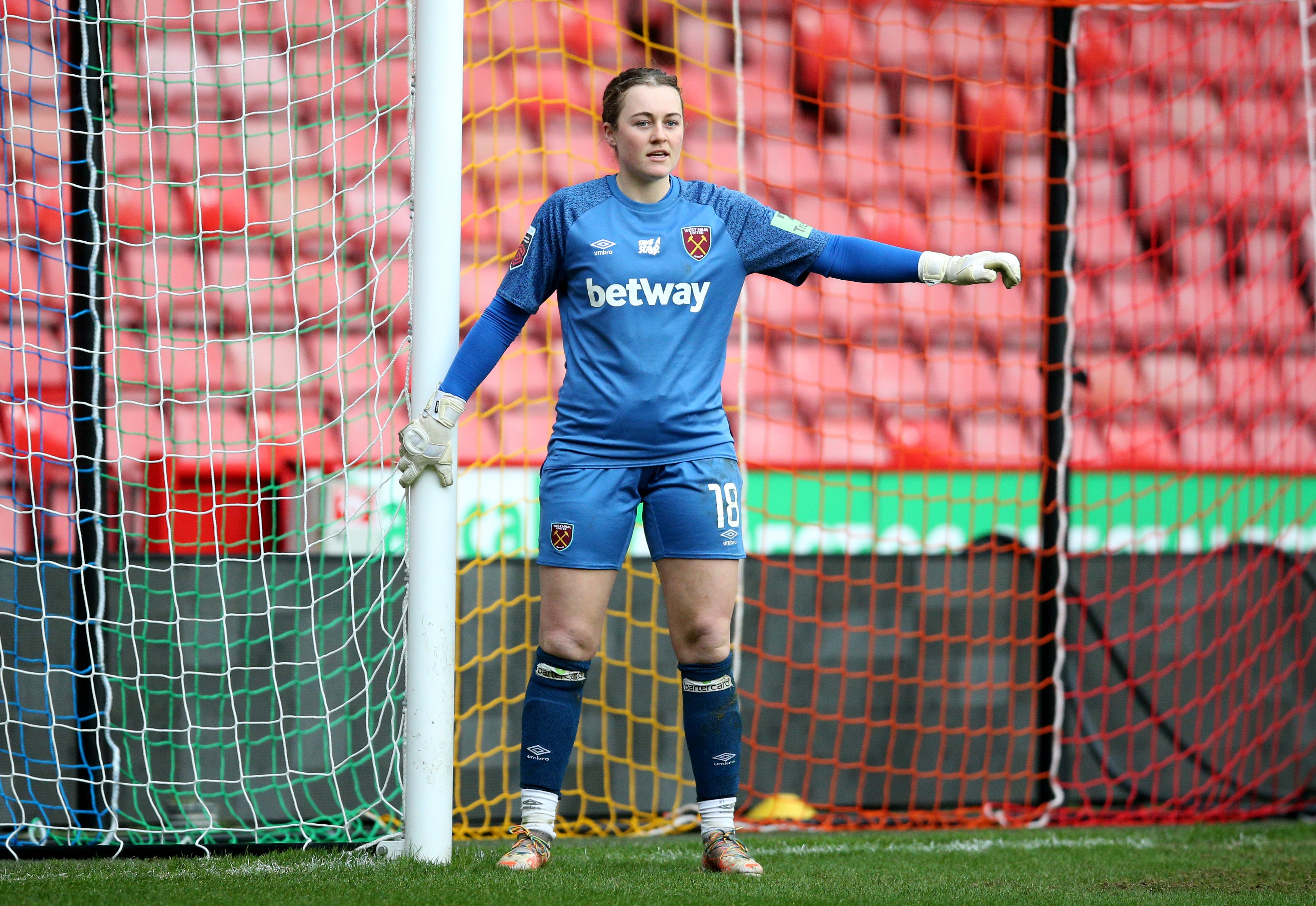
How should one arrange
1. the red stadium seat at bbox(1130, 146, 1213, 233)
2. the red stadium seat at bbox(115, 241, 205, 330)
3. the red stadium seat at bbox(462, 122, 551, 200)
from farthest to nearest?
the red stadium seat at bbox(1130, 146, 1213, 233), the red stadium seat at bbox(462, 122, 551, 200), the red stadium seat at bbox(115, 241, 205, 330)

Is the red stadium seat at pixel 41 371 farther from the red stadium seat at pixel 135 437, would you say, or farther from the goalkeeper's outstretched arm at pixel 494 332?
the goalkeeper's outstretched arm at pixel 494 332

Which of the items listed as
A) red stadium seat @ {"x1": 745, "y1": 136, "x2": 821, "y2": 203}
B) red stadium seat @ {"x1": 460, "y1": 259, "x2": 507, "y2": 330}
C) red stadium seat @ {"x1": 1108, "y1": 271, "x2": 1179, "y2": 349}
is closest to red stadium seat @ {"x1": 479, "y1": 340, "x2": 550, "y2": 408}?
red stadium seat @ {"x1": 460, "y1": 259, "x2": 507, "y2": 330}

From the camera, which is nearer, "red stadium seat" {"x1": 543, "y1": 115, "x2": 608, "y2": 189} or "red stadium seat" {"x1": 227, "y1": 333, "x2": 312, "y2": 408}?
"red stadium seat" {"x1": 227, "y1": 333, "x2": 312, "y2": 408}

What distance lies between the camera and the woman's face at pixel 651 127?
7.59 feet

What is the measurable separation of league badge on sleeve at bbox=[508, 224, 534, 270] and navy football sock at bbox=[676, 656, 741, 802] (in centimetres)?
84

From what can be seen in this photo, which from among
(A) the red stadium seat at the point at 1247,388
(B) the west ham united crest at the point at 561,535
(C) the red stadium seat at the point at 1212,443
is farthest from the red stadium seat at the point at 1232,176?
(B) the west ham united crest at the point at 561,535

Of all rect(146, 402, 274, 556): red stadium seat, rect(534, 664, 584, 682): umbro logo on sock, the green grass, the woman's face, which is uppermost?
the woman's face

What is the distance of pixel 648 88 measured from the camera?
7.61 feet

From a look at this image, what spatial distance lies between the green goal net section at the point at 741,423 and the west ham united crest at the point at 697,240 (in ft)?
1.68

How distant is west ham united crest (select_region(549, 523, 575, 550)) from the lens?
2344 mm

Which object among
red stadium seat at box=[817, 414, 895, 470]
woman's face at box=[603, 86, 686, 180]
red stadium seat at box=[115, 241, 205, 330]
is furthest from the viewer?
red stadium seat at box=[817, 414, 895, 470]

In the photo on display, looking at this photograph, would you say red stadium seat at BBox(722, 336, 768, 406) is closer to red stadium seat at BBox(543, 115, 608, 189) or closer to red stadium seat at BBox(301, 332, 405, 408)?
red stadium seat at BBox(543, 115, 608, 189)

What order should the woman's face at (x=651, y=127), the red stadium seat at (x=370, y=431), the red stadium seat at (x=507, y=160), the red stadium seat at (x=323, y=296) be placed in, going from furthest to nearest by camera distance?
the red stadium seat at (x=507, y=160) → the red stadium seat at (x=323, y=296) → the red stadium seat at (x=370, y=431) → the woman's face at (x=651, y=127)

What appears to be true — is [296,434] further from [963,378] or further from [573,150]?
[963,378]
